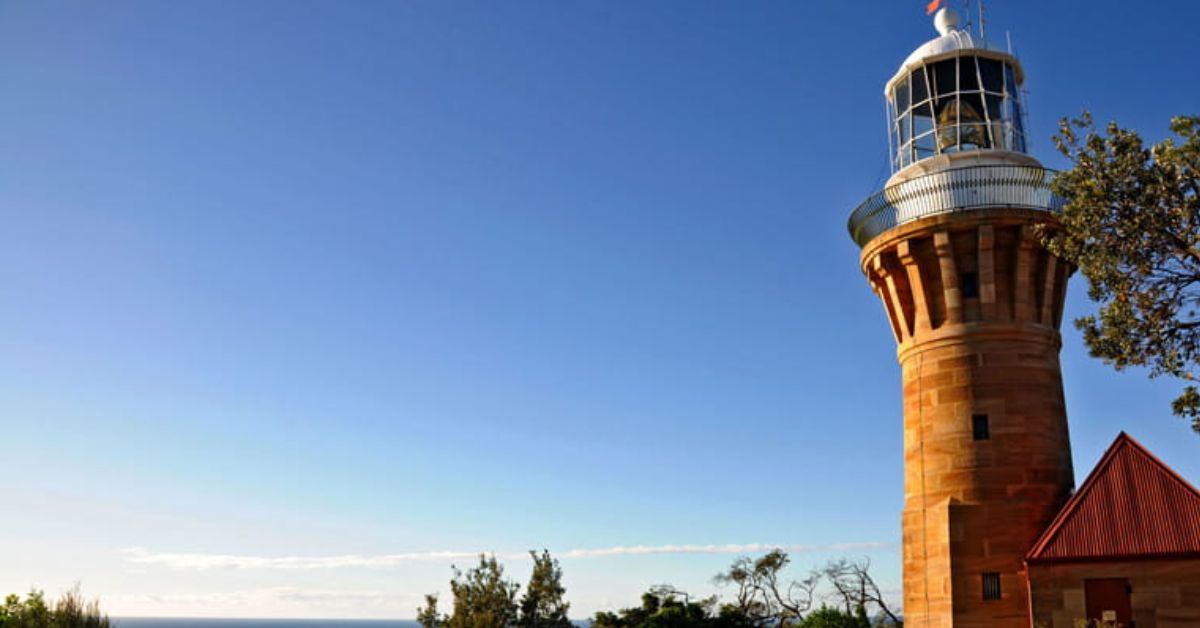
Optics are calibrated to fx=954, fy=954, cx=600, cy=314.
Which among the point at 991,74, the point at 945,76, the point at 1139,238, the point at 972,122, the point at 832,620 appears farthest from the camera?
the point at 832,620

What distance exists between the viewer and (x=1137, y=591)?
1925 centimetres

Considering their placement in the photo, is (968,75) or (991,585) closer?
(991,585)

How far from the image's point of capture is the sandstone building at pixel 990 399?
1975 centimetres

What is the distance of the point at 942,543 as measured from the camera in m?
21.6

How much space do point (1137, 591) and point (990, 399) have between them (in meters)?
5.02

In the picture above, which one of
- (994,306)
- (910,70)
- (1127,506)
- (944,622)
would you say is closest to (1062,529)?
(1127,506)

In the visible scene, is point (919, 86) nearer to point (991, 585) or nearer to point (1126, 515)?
point (1126, 515)

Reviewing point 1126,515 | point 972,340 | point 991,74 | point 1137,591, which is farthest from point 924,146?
point 1137,591

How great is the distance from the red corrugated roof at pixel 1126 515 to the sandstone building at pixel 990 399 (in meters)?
0.03

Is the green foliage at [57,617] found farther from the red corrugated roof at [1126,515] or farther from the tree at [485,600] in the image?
the red corrugated roof at [1126,515]

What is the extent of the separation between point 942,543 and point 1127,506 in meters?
3.86

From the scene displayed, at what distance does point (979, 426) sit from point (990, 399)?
68cm

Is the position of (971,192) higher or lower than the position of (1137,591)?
higher

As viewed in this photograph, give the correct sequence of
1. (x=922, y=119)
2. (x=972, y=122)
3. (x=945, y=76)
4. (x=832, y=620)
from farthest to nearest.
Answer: (x=832, y=620) < (x=922, y=119) < (x=945, y=76) < (x=972, y=122)
